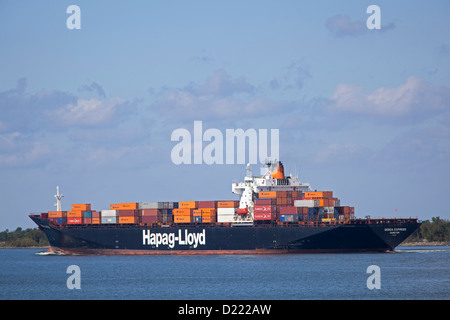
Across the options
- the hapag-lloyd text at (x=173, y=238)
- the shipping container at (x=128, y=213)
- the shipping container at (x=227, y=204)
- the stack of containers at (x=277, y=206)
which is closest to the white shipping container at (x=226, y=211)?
the shipping container at (x=227, y=204)

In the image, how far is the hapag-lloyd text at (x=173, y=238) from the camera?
90.9 meters

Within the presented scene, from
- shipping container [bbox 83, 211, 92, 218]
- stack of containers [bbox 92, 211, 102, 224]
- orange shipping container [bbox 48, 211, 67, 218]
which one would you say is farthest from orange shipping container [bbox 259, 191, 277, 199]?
orange shipping container [bbox 48, 211, 67, 218]

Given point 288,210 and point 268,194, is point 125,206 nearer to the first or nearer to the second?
point 268,194

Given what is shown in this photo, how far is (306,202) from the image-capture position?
8675cm

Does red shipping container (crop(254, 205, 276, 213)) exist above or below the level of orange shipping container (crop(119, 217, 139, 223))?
above

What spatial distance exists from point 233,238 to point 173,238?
8.04m

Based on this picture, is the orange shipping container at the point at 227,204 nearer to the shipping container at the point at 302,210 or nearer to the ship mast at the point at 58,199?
the shipping container at the point at 302,210

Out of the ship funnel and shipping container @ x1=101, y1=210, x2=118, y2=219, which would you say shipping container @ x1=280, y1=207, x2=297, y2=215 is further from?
shipping container @ x1=101, y1=210, x2=118, y2=219

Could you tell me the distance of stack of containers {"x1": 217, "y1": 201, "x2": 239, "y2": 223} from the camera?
90.8 m

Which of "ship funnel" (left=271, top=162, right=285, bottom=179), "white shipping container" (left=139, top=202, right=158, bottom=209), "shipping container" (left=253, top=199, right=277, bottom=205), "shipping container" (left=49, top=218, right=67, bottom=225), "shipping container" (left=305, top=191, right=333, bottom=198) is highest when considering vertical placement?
"ship funnel" (left=271, top=162, right=285, bottom=179)

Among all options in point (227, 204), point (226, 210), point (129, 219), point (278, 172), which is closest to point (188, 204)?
point (227, 204)

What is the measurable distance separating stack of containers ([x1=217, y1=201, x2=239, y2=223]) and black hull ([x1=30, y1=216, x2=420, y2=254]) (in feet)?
4.87
